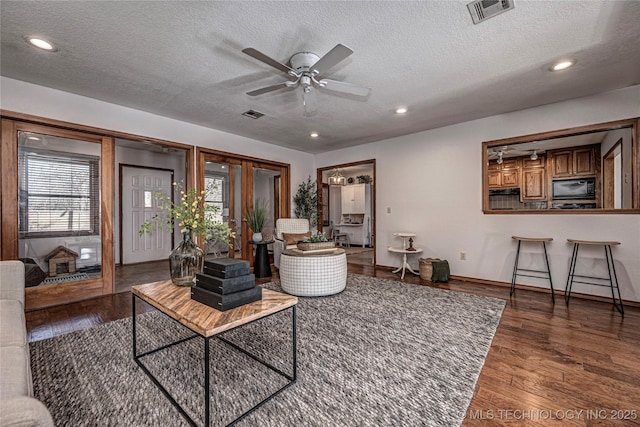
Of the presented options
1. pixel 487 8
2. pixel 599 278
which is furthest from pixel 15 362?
pixel 599 278

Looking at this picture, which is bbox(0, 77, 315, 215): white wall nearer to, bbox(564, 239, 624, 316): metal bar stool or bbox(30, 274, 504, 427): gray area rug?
bbox(30, 274, 504, 427): gray area rug

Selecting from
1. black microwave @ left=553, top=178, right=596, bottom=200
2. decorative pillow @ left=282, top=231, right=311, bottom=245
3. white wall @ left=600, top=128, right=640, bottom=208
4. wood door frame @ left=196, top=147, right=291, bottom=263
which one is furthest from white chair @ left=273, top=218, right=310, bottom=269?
black microwave @ left=553, top=178, right=596, bottom=200

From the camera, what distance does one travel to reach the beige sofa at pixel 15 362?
64 centimetres

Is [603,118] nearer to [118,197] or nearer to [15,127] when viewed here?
[15,127]

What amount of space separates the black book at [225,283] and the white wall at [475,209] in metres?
3.75

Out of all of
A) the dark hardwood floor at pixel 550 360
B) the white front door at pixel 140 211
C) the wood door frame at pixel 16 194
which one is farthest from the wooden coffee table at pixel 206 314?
the white front door at pixel 140 211

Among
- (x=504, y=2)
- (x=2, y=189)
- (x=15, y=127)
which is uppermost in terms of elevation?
(x=504, y=2)

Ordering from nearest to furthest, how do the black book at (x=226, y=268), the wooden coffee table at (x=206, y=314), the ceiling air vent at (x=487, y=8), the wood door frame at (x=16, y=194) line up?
the wooden coffee table at (x=206, y=314) → the black book at (x=226, y=268) → the ceiling air vent at (x=487, y=8) → the wood door frame at (x=16, y=194)

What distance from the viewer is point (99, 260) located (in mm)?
3521

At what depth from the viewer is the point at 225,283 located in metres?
1.49

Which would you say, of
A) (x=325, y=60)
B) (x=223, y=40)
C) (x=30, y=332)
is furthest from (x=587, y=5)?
(x=30, y=332)

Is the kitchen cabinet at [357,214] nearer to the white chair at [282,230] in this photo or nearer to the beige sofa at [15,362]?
the white chair at [282,230]

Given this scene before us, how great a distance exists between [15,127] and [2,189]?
0.69 m

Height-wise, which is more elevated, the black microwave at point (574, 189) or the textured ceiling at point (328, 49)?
the textured ceiling at point (328, 49)
